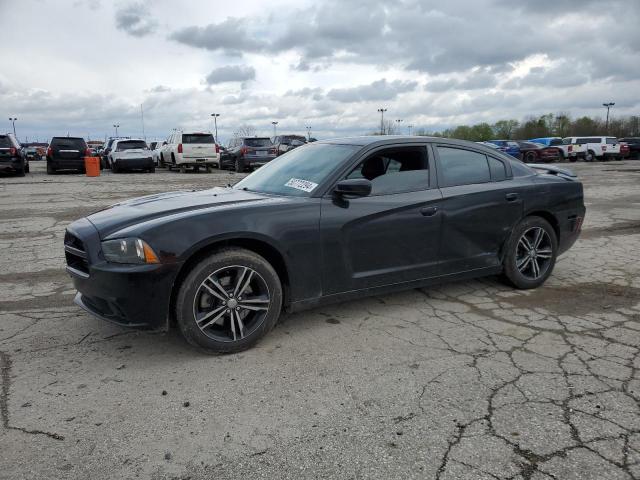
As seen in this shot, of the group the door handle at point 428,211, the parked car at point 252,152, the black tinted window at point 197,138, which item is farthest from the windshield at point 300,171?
the black tinted window at point 197,138

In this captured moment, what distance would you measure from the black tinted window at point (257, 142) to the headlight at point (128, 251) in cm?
1978

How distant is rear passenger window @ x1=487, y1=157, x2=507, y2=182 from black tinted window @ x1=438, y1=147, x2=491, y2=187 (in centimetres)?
5

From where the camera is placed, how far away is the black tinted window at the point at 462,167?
4470 millimetres

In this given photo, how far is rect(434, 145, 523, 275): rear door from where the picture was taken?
436 centimetres

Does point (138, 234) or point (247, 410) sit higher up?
point (138, 234)

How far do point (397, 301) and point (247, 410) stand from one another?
2.19m

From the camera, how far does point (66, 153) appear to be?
22.0 m

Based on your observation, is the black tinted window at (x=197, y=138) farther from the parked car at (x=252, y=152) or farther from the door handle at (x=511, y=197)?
the door handle at (x=511, y=197)

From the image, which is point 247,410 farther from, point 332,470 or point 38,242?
point 38,242

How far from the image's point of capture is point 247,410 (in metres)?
2.79

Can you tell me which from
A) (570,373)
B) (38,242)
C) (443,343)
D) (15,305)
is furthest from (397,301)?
(38,242)

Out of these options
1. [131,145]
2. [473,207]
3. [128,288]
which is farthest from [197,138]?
[128,288]

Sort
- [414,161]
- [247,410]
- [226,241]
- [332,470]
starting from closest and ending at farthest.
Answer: [332,470] → [247,410] → [226,241] → [414,161]

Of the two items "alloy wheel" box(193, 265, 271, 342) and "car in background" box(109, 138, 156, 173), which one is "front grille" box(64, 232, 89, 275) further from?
"car in background" box(109, 138, 156, 173)
